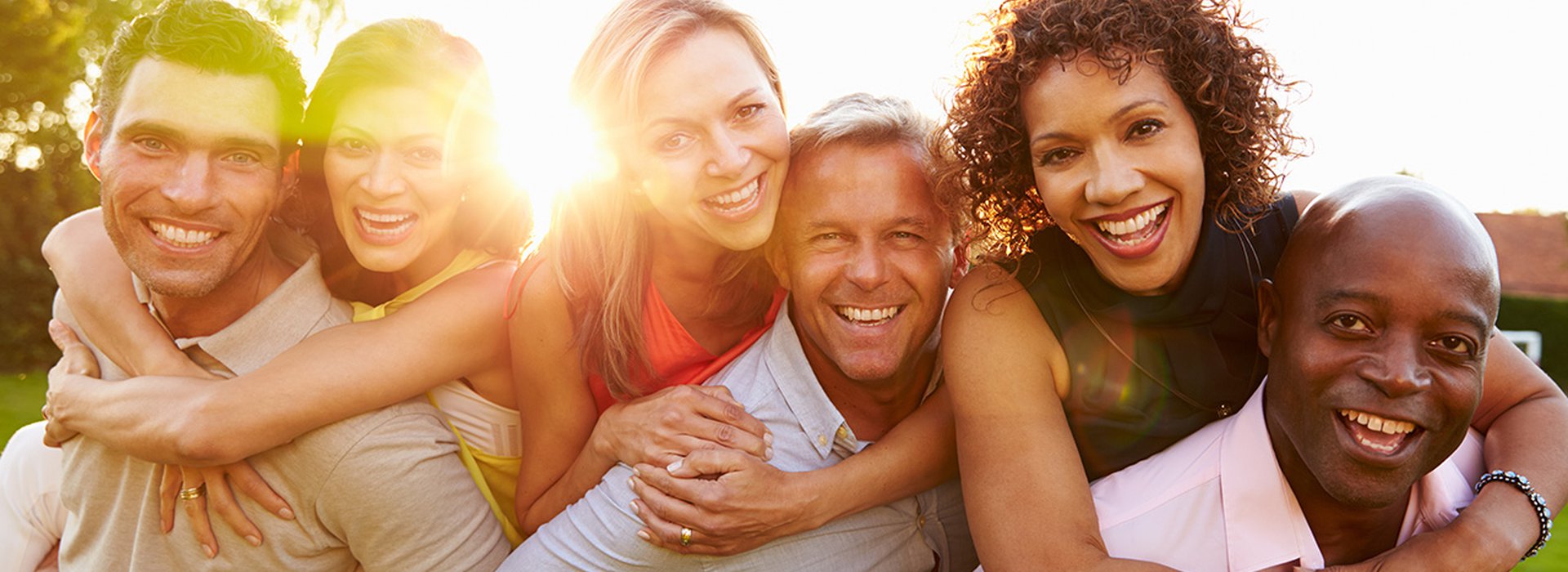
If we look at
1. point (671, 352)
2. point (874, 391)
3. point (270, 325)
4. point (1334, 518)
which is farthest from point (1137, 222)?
point (270, 325)

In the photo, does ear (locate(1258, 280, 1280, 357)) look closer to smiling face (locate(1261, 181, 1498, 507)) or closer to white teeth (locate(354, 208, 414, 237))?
smiling face (locate(1261, 181, 1498, 507))

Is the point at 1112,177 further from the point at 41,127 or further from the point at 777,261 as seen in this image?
the point at 41,127

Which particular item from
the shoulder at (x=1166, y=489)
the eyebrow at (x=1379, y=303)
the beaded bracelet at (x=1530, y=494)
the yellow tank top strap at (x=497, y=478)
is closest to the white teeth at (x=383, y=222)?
the yellow tank top strap at (x=497, y=478)

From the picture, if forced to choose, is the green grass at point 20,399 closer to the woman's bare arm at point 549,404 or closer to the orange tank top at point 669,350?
the woman's bare arm at point 549,404

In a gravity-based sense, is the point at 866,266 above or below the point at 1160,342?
above

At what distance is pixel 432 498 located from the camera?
3406 millimetres

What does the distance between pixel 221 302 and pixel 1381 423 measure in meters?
3.53

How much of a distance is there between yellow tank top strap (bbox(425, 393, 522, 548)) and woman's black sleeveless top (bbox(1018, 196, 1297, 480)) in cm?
200

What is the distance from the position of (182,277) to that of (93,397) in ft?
1.53

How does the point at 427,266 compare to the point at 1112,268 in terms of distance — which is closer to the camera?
the point at 1112,268

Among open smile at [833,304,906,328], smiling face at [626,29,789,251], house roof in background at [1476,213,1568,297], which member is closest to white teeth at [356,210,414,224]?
smiling face at [626,29,789,251]

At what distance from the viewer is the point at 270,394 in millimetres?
3271

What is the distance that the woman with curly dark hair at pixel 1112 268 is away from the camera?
2994 millimetres

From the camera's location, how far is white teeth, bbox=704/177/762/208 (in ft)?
11.6
